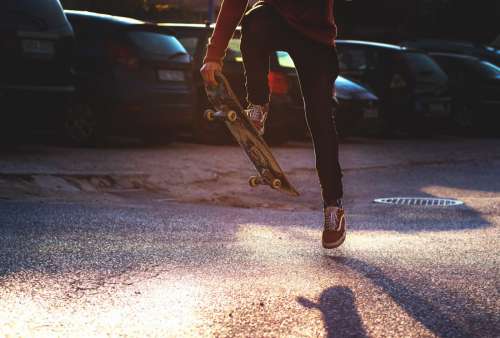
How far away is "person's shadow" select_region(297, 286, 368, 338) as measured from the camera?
152 inches

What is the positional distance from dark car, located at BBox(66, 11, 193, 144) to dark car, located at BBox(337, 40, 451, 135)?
5161 millimetres

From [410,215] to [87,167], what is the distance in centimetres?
354

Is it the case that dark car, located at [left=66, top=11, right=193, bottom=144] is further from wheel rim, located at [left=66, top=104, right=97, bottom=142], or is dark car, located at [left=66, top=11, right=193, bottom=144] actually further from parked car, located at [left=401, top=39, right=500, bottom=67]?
parked car, located at [left=401, top=39, right=500, bottom=67]

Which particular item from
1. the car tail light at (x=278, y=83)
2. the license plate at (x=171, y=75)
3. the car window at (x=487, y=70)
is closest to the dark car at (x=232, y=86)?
the car tail light at (x=278, y=83)

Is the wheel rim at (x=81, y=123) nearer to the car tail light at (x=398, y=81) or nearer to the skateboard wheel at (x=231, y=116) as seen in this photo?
the car tail light at (x=398, y=81)

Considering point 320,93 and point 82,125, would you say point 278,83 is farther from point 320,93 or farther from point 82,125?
point 320,93

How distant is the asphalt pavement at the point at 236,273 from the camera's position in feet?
13.0

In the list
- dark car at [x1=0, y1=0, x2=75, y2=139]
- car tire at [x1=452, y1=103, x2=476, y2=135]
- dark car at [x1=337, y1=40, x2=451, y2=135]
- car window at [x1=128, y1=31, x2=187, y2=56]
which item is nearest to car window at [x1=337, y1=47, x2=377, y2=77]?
dark car at [x1=337, y1=40, x2=451, y2=135]

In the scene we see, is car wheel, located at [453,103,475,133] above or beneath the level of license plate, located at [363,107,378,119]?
beneath

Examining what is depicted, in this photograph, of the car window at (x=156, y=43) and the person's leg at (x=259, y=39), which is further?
the car window at (x=156, y=43)

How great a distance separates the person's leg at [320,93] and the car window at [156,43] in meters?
7.87

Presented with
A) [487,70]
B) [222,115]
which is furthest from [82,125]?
[487,70]

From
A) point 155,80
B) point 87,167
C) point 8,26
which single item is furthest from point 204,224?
point 155,80

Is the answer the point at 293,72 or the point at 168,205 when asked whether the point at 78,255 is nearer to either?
the point at 168,205
